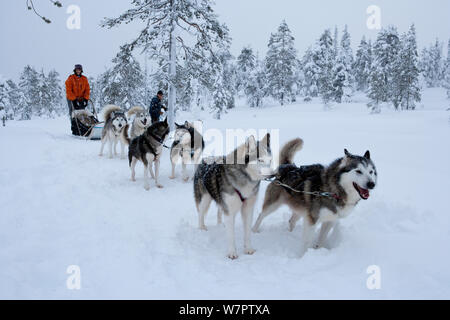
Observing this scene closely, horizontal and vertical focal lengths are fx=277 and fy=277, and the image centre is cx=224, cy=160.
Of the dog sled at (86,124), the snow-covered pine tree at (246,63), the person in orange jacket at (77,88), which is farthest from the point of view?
the snow-covered pine tree at (246,63)

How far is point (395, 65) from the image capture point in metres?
30.8

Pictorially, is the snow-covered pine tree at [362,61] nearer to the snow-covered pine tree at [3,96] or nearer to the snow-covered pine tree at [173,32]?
the snow-covered pine tree at [173,32]

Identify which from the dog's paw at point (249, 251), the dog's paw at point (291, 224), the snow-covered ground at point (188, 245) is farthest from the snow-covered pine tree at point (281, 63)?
the dog's paw at point (249, 251)

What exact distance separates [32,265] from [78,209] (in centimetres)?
179

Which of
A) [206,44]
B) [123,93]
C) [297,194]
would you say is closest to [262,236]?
[297,194]

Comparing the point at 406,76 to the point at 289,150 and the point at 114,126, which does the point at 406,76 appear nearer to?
the point at 114,126

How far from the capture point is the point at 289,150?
3.96 m

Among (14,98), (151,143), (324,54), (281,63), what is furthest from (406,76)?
(14,98)

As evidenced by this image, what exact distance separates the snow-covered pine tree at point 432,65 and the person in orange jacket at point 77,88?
7065 cm

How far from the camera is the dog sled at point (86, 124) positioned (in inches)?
419

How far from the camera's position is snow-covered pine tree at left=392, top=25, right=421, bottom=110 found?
30562mm

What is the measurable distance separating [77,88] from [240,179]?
9.44 meters
